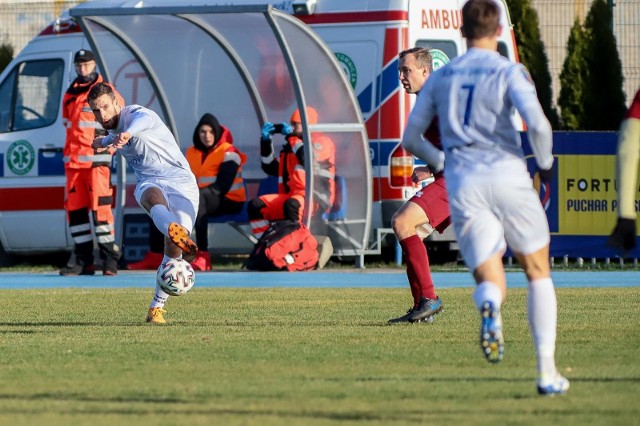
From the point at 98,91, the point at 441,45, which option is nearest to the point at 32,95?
the point at 441,45

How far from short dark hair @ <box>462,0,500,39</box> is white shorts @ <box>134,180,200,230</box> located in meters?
4.46

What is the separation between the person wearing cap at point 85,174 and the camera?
16625 mm

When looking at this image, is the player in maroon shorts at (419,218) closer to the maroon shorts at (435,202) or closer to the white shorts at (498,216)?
the maroon shorts at (435,202)

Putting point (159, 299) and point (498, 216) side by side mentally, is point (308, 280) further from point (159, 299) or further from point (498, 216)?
point (498, 216)

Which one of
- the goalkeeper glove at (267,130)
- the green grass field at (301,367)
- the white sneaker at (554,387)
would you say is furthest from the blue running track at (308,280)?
the white sneaker at (554,387)

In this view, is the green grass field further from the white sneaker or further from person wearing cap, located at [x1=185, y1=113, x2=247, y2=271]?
person wearing cap, located at [x1=185, y1=113, x2=247, y2=271]

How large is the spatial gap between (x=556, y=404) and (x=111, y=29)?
1283 cm

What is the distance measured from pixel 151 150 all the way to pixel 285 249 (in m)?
6.58

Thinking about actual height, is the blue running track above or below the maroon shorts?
below

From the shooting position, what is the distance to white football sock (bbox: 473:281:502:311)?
6.57 meters

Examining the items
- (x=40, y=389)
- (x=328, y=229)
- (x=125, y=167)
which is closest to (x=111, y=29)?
→ (x=125, y=167)

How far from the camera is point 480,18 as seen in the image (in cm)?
691

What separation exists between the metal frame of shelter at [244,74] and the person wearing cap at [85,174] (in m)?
1.13

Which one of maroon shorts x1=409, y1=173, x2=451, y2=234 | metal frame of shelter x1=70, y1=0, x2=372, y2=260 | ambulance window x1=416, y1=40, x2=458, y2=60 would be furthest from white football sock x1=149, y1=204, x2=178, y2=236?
ambulance window x1=416, y1=40, x2=458, y2=60
